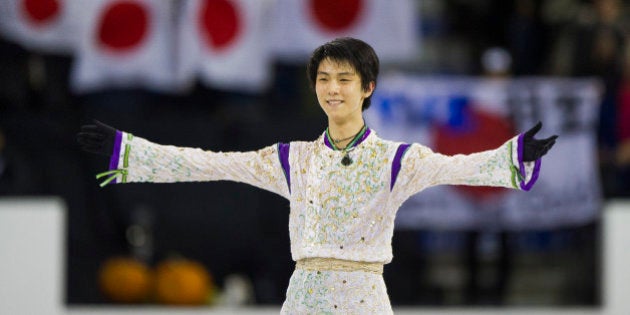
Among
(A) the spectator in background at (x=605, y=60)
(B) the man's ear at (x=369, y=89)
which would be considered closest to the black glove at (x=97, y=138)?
(B) the man's ear at (x=369, y=89)

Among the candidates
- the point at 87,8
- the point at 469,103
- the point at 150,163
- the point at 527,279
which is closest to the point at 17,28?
the point at 87,8

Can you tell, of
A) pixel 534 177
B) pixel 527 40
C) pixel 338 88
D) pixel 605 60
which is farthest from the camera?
pixel 527 40

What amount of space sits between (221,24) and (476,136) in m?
2.08

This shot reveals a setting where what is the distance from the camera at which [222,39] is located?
33.0 ft

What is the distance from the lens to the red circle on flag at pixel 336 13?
10.3 m

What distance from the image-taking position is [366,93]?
16.6 feet

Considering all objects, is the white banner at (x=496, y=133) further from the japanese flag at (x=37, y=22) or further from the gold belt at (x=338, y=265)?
the gold belt at (x=338, y=265)

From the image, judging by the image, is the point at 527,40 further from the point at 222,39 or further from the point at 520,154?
the point at 520,154

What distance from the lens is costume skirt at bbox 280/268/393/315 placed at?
4.95m

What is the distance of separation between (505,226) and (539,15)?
187 cm

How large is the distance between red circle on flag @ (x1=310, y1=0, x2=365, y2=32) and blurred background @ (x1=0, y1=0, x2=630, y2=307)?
13mm

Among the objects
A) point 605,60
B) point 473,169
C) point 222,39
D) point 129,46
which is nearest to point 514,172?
point 473,169

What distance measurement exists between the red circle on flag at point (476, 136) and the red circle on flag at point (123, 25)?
2333 millimetres

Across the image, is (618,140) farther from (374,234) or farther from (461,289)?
(374,234)
